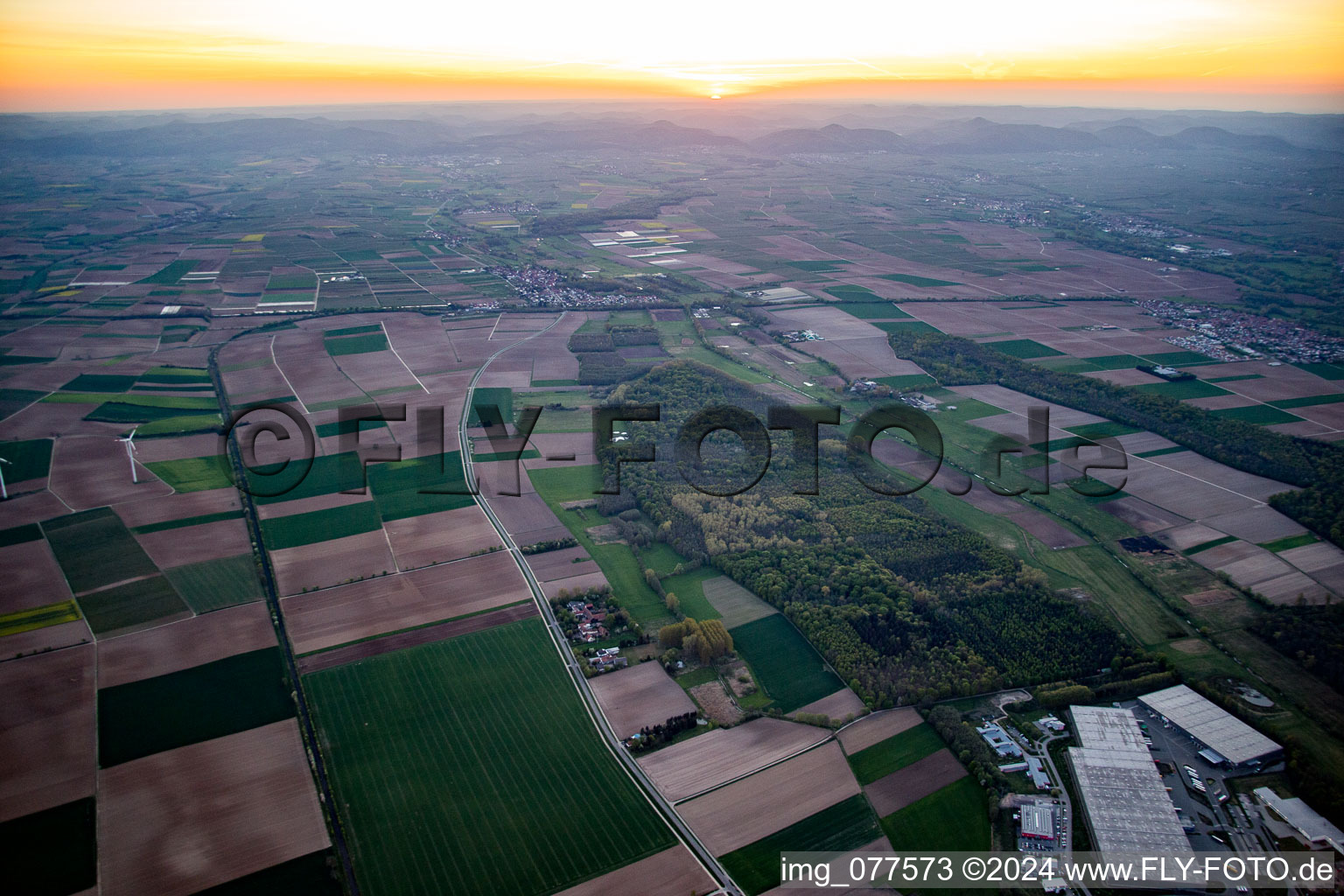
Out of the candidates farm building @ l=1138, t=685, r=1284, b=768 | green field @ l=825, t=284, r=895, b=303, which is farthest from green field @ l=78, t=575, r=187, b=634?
green field @ l=825, t=284, r=895, b=303

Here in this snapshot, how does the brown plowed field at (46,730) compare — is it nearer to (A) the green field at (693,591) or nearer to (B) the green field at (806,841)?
(B) the green field at (806,841)

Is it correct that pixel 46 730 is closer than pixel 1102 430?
Yes

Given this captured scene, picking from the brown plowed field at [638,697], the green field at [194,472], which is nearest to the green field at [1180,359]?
the brown plowed field at [638,697]

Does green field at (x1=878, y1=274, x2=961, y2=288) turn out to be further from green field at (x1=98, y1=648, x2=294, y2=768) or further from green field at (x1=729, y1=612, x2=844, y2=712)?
green field at (x1=98, y1=648, x2=294, y2=768)

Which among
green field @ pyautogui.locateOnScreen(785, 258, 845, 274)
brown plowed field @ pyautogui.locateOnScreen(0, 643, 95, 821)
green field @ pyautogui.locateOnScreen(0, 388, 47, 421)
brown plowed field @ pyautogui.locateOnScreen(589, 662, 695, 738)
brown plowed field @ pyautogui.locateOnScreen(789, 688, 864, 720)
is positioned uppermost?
green field @ pyautogui.locateOnScreen(785, 258, 845, 274)

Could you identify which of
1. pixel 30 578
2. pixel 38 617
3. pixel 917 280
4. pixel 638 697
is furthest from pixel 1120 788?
pixel 917 280

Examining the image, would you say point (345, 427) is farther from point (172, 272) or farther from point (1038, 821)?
point (172, 272)

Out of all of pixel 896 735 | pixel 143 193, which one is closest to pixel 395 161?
pixel 143 193
